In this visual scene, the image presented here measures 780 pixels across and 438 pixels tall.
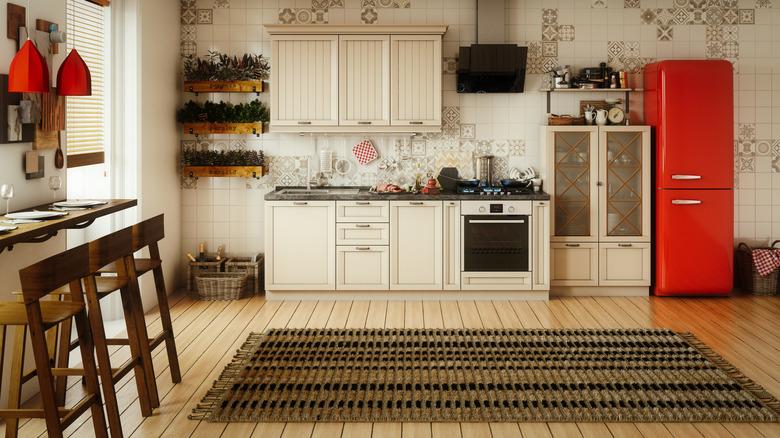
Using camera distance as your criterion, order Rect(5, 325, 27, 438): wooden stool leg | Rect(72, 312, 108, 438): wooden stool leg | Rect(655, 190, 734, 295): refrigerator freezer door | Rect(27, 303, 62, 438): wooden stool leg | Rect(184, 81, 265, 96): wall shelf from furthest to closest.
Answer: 1. Rect(184, 81, 265, 96): wall shelf
2. Rect(655, 190, 734, 295): refrigerator freezer door
3. Rect(5, 325, 27, 438): wooden stool leg
4. Rect(72, 312, 108, 438): wooden stool leg
5. Rect(27, 303, 62, 438): wooden stool leg

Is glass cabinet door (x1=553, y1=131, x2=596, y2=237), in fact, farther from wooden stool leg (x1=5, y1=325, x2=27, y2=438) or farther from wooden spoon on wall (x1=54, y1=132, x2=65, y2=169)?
wooden stool leg (x1=5, y1=325, x2=27, y2=438)

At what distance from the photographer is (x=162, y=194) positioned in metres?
6.68

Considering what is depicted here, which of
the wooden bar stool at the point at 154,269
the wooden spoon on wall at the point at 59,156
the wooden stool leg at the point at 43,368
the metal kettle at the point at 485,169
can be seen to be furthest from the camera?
the metal kettle at the point at 485,169

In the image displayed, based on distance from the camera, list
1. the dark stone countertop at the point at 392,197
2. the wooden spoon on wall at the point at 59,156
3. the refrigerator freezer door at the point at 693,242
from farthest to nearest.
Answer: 1. the refrigerator freezer door at the point at 693,242
2. the dark stone countertop at the point at 392,197
3. the wooden spoon on wall at the point at 59,156

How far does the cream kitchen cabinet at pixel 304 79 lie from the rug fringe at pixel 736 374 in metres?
3.47

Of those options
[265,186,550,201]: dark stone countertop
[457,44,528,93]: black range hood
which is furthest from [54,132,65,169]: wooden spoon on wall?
[457,44,528,93]: black range hood

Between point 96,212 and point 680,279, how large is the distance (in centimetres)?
491

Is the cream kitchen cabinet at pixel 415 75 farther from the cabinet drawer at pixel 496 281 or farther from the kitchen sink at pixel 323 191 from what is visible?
the cabinet drawer at pixel 496 281

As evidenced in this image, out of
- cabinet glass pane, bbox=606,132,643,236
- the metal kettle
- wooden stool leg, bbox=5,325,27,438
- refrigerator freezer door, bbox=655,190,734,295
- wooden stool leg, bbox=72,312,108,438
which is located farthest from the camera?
the metal kettle

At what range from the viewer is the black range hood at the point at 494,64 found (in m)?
6.82

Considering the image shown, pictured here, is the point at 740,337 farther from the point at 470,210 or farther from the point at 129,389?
the point at 129,389

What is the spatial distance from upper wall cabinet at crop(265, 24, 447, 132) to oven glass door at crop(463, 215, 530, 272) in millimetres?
981

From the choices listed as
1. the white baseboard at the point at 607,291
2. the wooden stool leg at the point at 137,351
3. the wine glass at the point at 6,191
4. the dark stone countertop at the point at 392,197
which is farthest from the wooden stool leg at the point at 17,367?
the white baseboard at the point at 607,291

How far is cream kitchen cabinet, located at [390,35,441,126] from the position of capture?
6824 millimetres
